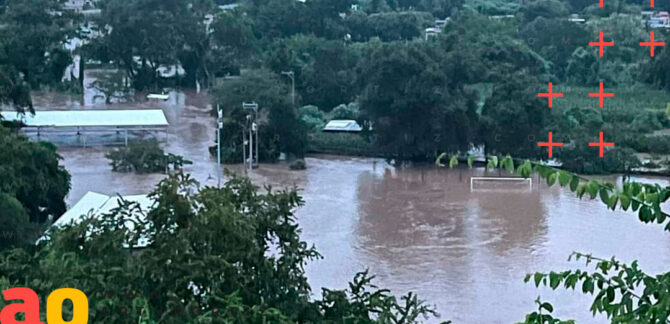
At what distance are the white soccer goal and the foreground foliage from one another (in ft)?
23.9

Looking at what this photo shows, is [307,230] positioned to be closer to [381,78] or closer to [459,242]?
[459,242]


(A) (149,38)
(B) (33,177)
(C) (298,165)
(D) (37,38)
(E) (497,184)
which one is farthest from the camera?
(A) (149,38)

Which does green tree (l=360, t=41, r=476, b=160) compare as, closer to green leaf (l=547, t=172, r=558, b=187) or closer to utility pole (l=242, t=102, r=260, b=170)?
utility pole (l=242, t=102, r=260, b=170)

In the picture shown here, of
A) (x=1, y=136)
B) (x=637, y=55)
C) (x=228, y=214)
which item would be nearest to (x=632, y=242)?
(x=1, y=136)

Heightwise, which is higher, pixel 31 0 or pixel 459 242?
pixel 31 0

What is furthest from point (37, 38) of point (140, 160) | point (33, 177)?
point (33, 177)

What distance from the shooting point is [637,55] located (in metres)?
19.4

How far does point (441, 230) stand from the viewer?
1041 cm

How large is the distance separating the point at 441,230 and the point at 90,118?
6001mm

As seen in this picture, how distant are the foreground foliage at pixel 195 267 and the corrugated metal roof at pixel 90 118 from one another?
942 cm

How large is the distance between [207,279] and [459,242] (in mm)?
5588

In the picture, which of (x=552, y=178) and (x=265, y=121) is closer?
(x=552, y=178)

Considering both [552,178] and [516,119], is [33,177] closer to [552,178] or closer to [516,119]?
[516,119]

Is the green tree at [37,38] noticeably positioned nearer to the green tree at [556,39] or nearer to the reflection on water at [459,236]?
the reflection on water at [459,236]
